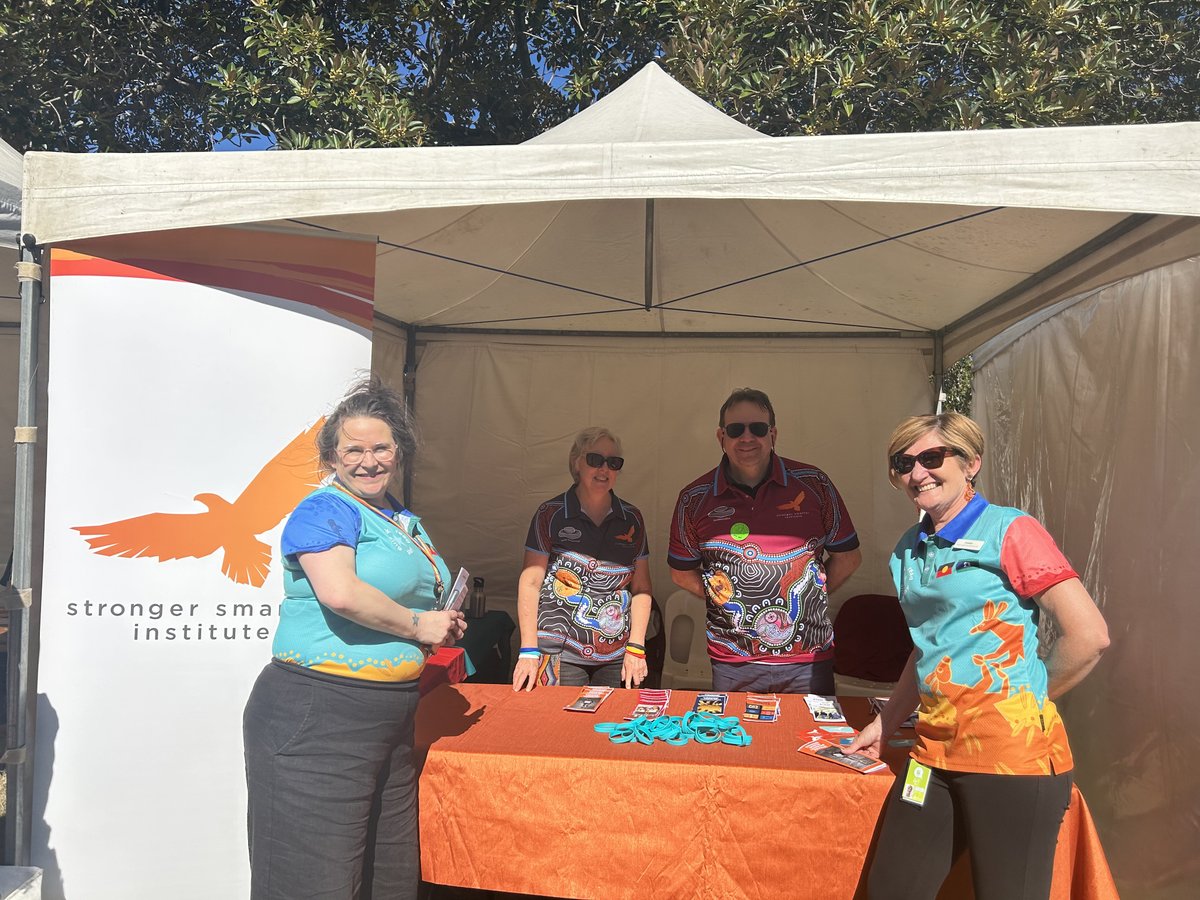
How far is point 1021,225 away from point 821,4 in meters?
4.27

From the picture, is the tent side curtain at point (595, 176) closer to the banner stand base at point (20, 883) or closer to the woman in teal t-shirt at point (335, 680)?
the woman in teal t-shirt at point (335, 680)

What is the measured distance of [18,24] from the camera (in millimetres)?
5949

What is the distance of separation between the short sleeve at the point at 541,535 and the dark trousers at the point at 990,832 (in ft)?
4.46

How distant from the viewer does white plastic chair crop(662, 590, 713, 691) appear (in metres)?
4.69

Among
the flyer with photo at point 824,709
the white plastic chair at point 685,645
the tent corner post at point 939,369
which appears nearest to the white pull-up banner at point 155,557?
the flyer with photo at point 824,709

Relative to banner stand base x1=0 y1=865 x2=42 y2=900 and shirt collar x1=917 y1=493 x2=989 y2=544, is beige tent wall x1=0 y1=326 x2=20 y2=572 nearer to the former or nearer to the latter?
banner stand base x1=0 y1=865 x2=42 y2=900

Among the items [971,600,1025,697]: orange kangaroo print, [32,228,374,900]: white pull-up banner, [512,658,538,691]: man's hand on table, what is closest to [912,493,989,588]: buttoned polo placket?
[971,600,1025,697]: orange kangaroo print

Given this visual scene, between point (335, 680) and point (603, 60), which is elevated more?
point (603, 60)

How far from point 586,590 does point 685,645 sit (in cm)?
231

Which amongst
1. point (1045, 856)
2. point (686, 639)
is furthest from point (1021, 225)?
point (686, 639)

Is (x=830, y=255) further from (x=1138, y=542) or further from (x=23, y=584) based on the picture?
(x=23, y=584)

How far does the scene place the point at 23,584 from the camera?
2.03m

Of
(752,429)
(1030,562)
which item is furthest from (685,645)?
(1030,562)

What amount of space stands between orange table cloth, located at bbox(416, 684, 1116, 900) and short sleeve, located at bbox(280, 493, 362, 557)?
2.10ft
